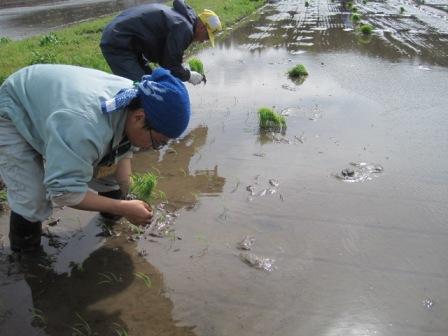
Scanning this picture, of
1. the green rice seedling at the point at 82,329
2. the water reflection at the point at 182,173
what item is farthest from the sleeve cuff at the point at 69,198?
→ the water reflection at the point at 182,173

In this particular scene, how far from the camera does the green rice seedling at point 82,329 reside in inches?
81.5

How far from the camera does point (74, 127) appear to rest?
5.96 ft

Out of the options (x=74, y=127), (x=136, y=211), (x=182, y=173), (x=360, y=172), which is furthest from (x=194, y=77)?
(x=74, y=127)

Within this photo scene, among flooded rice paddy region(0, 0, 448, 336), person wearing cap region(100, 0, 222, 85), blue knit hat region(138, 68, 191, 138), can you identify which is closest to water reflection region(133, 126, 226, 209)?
flooded rice paddy region(0, 0, 448, 336)

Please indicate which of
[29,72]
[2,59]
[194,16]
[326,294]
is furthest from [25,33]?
[326,294]

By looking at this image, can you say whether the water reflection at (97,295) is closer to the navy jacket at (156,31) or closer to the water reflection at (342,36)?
the navy jacket at (156,31)

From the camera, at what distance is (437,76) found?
21.8ft

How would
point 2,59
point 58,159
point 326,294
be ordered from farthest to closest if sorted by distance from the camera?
point 2,59 → point 326,294 → point 58,159

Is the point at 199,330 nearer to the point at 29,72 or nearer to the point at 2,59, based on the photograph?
the point at 29,72

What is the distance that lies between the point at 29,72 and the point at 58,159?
57 centimetres

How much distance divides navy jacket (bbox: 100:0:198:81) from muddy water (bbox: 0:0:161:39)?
9077 millimetres

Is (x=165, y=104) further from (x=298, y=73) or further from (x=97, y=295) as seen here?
(x=298, y=73)

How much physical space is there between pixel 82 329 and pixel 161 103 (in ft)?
3.67

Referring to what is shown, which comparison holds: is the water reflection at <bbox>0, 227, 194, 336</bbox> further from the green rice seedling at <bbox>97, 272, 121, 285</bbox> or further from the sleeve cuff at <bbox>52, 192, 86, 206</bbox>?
the sleeve cuff at <bbox>52, 192, 86, 206</bbox>
